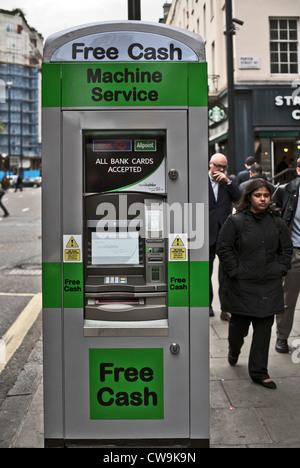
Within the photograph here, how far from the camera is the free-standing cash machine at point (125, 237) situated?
330cm

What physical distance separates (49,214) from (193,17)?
88.0 feet

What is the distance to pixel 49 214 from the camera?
11.0 ft

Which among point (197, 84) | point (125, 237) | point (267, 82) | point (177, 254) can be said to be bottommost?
point (177, 254)

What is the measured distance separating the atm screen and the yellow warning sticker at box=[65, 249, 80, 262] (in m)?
0.13

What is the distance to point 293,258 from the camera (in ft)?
17.6

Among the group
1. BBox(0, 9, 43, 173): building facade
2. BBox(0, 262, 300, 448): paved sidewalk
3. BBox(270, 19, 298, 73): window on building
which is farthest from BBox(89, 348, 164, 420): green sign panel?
BBox(0, 9, 43, 173): building facade

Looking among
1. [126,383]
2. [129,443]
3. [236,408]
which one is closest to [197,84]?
[126,383]

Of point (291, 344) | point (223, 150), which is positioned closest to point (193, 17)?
point (223, 150)

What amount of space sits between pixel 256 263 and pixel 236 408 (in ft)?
3.71

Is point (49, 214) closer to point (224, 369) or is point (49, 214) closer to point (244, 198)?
point (244, 198)

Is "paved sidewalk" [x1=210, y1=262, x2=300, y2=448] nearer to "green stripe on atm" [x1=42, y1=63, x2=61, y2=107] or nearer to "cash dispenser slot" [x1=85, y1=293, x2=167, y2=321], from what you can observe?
"cash dispenser slot" [x1=85, y1=293, x2=167, y2=321]

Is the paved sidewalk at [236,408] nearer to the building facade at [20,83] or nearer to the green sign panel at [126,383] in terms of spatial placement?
the green sign panel at [126,383]

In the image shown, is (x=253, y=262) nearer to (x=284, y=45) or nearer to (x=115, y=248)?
(x=115, y=248)

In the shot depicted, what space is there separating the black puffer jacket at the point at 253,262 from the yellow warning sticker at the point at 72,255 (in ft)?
4.88
